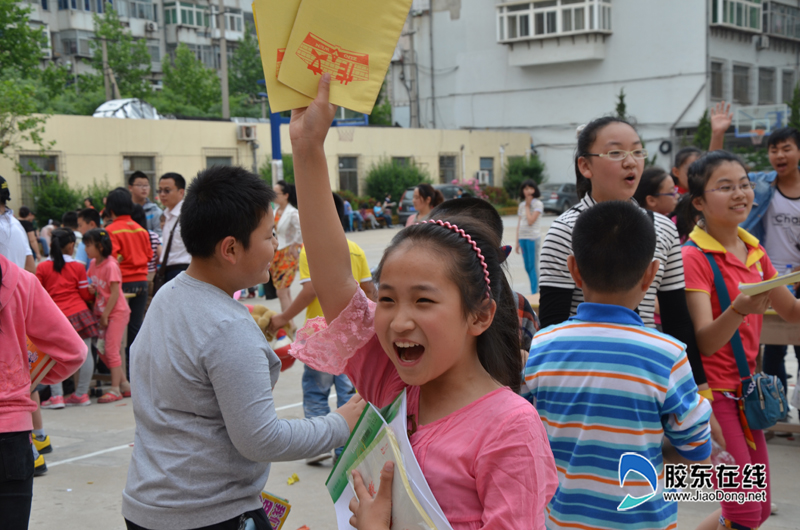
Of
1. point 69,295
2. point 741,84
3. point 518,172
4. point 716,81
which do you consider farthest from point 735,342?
point 741,84

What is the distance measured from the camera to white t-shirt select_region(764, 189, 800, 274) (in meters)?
4.86

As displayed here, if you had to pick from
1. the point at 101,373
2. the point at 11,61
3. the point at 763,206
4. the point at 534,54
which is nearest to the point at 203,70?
the point at 534,54

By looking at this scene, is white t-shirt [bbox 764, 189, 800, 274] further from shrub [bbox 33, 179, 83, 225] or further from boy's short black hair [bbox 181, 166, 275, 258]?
shrub [bbox 33, 179, 83, 225]

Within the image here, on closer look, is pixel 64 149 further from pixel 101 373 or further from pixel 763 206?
pixel 763 206


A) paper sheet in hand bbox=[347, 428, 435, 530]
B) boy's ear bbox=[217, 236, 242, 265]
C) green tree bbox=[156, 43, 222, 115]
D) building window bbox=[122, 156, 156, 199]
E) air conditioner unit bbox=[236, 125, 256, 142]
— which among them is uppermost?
green tree bbox=[156, 43, 222, 115]

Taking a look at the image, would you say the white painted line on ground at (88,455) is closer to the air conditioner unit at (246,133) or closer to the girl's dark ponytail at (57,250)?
the girl's dark ponytail at (57,250)

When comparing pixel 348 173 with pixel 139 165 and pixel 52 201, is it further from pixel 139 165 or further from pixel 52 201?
pixel 52 201

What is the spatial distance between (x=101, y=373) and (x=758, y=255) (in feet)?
21.2

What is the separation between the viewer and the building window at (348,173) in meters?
31.8

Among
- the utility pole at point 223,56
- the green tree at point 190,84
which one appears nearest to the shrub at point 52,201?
the utility pole at point 223,56

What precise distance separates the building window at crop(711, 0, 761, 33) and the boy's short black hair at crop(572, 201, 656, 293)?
36064 millimetres

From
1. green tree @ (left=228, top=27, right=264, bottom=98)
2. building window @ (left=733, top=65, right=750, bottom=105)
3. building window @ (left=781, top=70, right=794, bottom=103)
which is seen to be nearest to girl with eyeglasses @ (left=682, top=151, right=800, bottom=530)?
building window @ (left=733, top=65, right=750, bottom=105)

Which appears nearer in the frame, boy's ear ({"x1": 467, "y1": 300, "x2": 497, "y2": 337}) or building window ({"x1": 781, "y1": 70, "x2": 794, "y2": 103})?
boy's ear ({"x1": 467, "y1": 300, "x2": 497, "y2": 337})

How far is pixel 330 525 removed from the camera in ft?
13.1
